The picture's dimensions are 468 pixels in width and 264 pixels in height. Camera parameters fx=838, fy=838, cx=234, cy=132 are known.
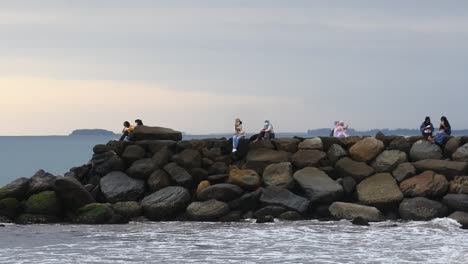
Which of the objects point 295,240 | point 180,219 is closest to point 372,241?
point 295,240

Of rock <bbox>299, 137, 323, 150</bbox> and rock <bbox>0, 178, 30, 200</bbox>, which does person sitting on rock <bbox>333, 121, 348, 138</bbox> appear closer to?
rock <bbox>299, 137, 323, 150</bbox>

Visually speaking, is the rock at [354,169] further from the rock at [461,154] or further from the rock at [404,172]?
the rock at [461,154]

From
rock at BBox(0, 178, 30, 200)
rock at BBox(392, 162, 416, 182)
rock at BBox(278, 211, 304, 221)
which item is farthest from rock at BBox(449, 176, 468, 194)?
rock at BBox(0, 178, 30, 200)

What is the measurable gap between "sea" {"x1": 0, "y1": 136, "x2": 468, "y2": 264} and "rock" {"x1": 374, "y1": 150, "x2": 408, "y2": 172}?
9.27 ft

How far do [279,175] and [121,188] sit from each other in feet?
17.3

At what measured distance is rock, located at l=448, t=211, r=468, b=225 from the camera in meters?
25.2

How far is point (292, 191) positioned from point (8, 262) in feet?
35.2

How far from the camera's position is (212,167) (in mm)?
28906

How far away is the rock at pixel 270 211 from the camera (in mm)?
26453

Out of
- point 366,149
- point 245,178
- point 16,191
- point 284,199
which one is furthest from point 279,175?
point 16,191

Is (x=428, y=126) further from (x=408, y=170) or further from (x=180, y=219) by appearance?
(x=180, y=219)

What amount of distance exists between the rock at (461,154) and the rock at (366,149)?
2412 millimetres

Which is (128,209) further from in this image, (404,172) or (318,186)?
(404,172)

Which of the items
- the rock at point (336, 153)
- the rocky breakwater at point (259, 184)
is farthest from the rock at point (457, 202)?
the rock at point (336, 153)
